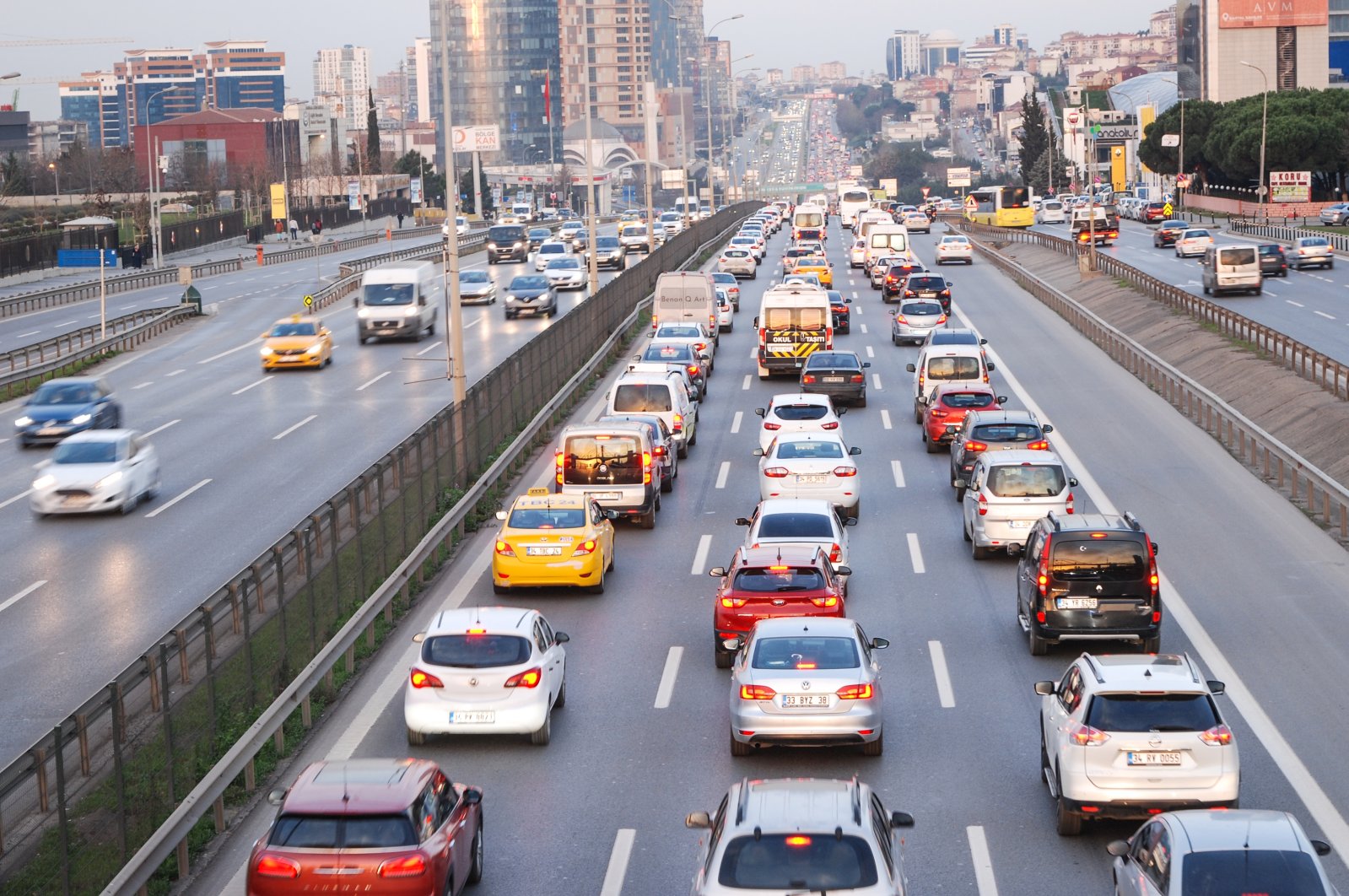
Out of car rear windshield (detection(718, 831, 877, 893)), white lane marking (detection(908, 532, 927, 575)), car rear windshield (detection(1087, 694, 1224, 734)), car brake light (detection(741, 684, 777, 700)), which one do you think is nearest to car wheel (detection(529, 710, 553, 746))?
car brake light (detection(741, 684, 777, 700))

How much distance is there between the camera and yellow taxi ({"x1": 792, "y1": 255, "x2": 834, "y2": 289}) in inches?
2756

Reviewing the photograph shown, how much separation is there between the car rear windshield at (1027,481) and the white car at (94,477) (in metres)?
15.6

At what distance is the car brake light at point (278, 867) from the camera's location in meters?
12.2

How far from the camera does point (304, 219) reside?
5635 inches

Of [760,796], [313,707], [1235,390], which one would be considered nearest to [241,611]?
[313,707]

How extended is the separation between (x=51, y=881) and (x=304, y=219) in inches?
5289

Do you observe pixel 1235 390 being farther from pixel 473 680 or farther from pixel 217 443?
pixel 473 680

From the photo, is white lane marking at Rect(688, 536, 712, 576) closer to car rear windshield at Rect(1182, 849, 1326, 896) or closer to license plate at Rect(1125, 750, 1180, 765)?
license plate at Rect(1125, 750, 1180, 765)

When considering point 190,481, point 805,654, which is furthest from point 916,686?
point 190,481

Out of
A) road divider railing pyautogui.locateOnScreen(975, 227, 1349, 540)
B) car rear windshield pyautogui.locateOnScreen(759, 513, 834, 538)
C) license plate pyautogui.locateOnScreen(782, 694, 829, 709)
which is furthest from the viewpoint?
road divider railing pyautogui.locateOnScreen(975, 227, 1349, 540)

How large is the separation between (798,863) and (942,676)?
9840mm

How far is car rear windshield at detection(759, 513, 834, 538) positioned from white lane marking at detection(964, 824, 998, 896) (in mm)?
8571

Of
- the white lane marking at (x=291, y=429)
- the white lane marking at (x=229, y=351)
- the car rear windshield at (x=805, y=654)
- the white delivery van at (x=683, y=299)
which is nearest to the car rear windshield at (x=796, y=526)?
the car rear windshield at (x=805, y=654)

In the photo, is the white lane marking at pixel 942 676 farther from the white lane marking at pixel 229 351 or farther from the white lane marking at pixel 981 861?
the white lane marking at pixel 229 351
